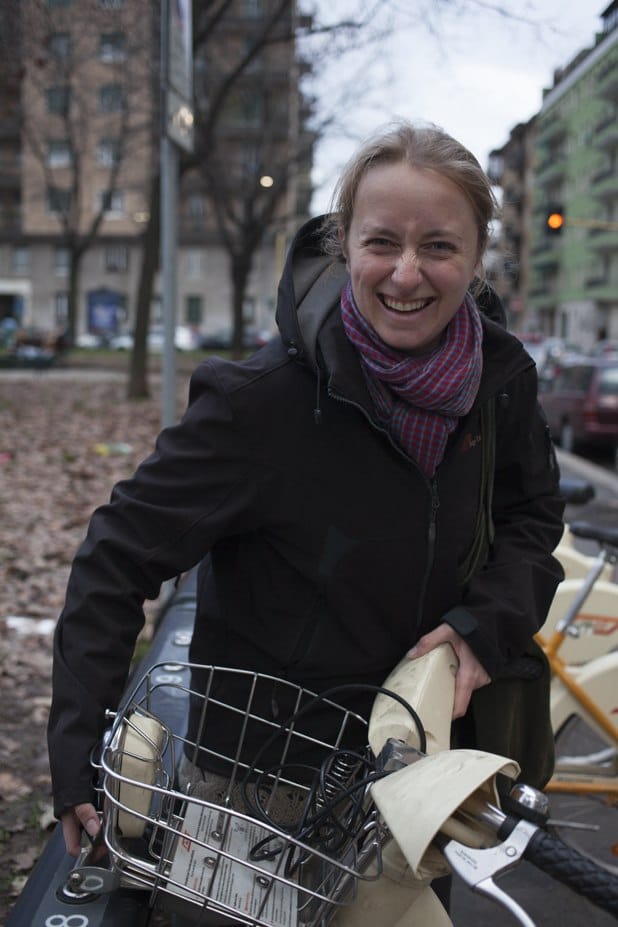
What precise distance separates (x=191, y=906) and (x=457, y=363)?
1025mm

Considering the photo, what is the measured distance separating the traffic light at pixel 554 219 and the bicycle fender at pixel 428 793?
22685mm

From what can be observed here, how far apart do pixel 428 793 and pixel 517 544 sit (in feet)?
2.96

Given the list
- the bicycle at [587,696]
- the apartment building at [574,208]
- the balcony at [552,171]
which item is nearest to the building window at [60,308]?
the apartment building at [574,208]

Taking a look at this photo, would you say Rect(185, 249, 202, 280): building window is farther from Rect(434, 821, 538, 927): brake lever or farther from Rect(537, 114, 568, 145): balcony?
Rect(434, 821, 538, 927): brake lever

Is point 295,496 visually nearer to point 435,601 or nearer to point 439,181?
point 435,601

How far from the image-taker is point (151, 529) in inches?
68.7

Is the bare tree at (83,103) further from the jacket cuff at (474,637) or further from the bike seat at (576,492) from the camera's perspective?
the jacket cuff at (474,637)

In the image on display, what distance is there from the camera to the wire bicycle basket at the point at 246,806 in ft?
4.80

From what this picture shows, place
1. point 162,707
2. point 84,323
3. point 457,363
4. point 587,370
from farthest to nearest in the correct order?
point 84,323, point 587,370, point 162,707, point 457,363

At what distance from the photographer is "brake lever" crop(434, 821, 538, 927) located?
1169 millimetres

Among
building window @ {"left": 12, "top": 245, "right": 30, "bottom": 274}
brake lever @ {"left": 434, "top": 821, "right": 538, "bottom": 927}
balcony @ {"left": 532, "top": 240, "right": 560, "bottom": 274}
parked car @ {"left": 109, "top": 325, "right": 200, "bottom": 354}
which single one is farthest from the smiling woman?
balcony @ {"left": 532, "top": 240, "right": 560, "bottom": 274}

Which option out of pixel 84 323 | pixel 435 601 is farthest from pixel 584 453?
pixel 84 323

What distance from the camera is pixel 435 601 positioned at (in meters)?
1.90

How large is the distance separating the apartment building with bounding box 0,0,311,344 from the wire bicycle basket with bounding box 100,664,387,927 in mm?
15872
